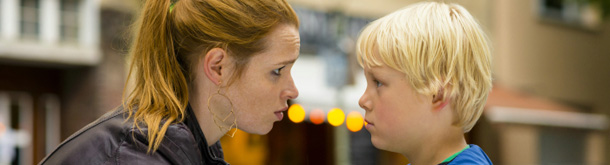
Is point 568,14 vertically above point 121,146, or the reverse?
point 121,146

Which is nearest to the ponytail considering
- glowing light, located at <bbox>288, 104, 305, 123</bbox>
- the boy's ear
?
the boy's ear

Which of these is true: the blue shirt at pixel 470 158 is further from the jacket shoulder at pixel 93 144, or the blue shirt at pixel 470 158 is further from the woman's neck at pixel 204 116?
the jacket shoulder at pixel 93 144

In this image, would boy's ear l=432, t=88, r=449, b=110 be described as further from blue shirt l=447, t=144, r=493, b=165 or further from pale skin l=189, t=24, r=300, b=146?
pale skin l=189, t=24, r=300, b=146

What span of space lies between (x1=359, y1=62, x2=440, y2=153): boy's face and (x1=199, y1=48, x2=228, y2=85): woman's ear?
0.35 m

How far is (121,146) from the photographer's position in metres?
1.58

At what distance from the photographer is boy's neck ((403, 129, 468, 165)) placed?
1.89m

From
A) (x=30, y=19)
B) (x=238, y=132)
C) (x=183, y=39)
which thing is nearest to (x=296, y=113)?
(x=238, y=132)

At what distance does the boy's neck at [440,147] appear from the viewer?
1.89 metres

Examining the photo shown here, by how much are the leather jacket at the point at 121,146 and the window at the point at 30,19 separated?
7.89 meters

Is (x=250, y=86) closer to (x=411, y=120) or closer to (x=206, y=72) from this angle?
(x=206, y=72)

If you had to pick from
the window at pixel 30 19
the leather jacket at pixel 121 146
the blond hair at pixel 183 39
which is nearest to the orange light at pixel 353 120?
the window at pixel 30 19

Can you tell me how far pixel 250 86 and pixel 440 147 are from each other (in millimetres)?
461

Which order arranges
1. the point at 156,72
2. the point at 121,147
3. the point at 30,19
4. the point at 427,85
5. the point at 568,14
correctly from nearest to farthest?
the point at 121,147 < the point at 156,72 < the point at 427,85 < the point at 30,19 < the point at 568,14

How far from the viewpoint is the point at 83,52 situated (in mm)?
9609
